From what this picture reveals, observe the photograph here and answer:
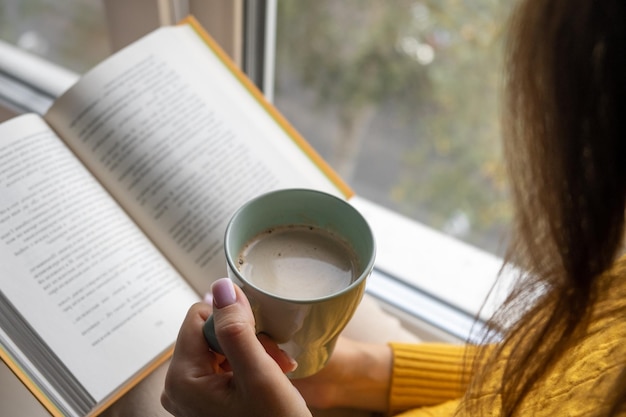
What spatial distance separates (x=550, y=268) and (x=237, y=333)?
213mm

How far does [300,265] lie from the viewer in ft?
1.56

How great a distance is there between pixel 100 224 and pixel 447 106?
58 centimetres

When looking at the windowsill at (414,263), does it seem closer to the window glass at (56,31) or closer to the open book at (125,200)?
the window glass at (56,31)

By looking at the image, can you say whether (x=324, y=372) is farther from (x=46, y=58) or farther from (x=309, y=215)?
(x=46, y=58)

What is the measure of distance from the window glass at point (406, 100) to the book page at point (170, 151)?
0.28 m

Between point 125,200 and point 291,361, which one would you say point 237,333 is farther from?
point 125,200

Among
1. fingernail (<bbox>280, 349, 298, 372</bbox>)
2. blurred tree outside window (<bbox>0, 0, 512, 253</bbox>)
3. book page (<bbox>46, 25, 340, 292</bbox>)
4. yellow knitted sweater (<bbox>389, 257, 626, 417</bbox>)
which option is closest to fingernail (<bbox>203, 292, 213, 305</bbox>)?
book page (<bbox>46, 25, 340, 292</bbox>)

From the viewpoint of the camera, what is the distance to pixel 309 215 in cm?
50

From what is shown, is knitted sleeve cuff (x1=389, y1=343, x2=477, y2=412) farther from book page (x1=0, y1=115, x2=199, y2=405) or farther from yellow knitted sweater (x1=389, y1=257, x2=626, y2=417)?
book page (x1=0, y1=115, x2=199, y2=405)

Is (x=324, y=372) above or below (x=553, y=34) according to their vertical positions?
below

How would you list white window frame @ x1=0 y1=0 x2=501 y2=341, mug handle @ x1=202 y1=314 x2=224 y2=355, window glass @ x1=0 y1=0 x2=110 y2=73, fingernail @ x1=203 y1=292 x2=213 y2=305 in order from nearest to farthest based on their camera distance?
1. mug handle @ x1=202 y1=314 x2=224 y2=355
2. fingernail @ x1=203 y1=292 x2=213 y2=305
3. white window frame @ x1=0 y1=0 x2=501 y2=341
4. window glass @ x1=0 y1=0 x2=110 y2=73

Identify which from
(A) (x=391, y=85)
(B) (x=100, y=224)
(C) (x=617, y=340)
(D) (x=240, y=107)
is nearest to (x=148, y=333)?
(B) (x=100, y=224)

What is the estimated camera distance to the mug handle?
436 mm

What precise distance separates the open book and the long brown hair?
277 millimetres
